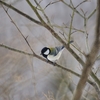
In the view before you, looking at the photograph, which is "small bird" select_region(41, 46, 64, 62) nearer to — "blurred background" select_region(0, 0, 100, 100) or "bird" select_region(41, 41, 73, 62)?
"bird" select_region(41, 41, 73, 62)

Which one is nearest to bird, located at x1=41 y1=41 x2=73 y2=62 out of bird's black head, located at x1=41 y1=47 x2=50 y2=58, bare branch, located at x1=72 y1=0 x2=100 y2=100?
bird's black head, located at x1=41 y1=47 x2=50 y2=58

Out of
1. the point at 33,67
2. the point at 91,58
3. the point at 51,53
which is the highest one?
the point at 91,58

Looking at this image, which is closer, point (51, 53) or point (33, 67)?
point (51, 53)

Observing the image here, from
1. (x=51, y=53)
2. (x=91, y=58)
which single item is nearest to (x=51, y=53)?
(x=51, y=53)

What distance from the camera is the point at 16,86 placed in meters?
2.12

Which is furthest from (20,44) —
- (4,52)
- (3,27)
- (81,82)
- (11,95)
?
(81,82)

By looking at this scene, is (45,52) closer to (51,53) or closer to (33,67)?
(51,53)

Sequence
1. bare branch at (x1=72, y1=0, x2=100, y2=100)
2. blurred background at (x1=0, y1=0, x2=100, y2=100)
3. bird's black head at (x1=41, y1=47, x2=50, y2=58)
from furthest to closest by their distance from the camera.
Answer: blurred background at (x1=0, y1=0, x2=100, y2=100)
bird's black head at (x1=41, y1=47, x2=50, y2=58)
bare branch at (x1=72, y1=0, x2=100, y2=100)

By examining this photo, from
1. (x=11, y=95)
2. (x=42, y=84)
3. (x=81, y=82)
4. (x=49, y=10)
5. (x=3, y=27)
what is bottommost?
(x=42, y=84)

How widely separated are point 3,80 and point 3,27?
0.62 meters

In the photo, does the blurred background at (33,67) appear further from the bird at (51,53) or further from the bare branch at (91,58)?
the bare branch at (91,58)

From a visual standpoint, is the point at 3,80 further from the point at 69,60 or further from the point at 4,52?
the point at 69,60

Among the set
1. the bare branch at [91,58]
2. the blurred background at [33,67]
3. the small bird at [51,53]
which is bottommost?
the blurred background at [33,67]

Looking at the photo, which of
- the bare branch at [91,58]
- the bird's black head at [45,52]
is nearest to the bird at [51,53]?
the bird's black head at [45,52]
